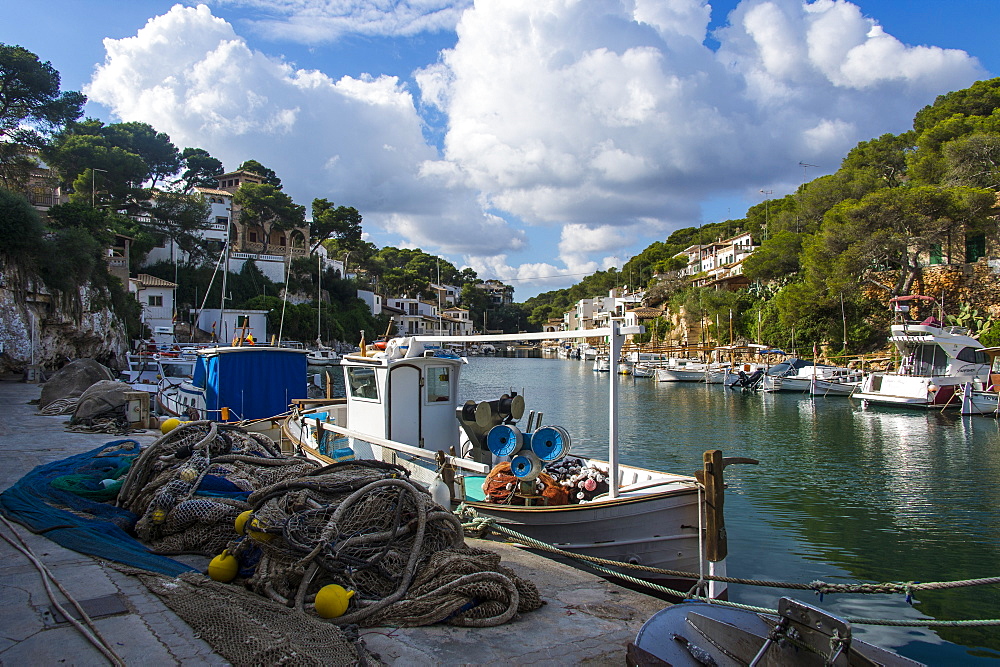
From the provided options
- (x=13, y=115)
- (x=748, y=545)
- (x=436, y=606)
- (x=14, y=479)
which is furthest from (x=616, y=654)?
(x=13, y=115)

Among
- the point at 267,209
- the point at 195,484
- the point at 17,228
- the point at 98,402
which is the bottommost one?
the point at 195,484

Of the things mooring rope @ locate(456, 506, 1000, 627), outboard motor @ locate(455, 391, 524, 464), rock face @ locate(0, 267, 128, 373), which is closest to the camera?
mooring rope @ locate(456, 506, 1000, 627)

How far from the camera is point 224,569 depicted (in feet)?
15.3

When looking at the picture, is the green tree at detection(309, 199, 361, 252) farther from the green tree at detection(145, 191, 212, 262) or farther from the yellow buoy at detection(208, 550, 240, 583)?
the yellow buoy at detection(208, 550, 240, 583)

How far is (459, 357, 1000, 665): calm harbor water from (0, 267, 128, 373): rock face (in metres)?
20.2

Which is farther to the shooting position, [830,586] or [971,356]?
[971,356]

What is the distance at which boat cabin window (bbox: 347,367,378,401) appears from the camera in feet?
30.6

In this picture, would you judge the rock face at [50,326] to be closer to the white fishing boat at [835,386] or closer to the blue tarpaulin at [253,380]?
the blue tarpaulin at [253,380]

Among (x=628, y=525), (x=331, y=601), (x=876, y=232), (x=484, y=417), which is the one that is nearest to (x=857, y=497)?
(x=628, y=525)

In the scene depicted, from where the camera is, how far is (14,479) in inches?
303

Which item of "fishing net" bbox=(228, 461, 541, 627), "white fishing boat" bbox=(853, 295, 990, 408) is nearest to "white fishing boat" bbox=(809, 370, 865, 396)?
"white fishing boat" bbox=(853, 295, 990, 408)

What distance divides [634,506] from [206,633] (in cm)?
419

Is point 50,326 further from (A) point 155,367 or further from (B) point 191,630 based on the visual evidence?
(B) point 191,630

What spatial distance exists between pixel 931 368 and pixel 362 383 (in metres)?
28.5
